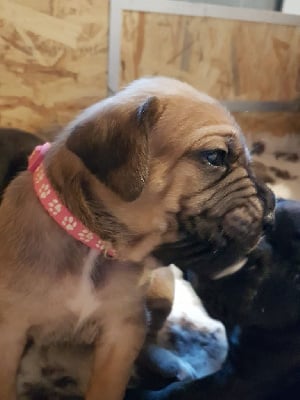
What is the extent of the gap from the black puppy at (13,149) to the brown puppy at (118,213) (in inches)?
17.9

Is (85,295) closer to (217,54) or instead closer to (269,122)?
(217,54)

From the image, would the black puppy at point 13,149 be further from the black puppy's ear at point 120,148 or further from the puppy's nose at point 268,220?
the puppy's nose at point 268,220

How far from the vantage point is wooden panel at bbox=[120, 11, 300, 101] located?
8.42 feet

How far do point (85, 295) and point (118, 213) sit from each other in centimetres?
22

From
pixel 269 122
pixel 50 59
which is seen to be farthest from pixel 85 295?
pixel 269 122

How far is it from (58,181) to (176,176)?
254 millimetres

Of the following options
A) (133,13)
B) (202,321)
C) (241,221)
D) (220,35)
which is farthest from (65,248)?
(220,35)

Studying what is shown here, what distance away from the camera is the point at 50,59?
2.38 m

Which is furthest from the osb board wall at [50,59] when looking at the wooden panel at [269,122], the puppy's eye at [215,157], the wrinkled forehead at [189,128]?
the puppy's eye at [215,157]

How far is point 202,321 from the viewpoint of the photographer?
6.04 feet

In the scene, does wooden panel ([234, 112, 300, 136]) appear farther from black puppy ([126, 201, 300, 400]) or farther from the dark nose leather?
the dark nose leather

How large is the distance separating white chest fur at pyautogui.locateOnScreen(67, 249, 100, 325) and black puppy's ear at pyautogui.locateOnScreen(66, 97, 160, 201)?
0.77 feet

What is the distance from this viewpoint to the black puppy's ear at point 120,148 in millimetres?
1151

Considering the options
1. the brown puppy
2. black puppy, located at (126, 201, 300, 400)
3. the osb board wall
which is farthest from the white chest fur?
the osb board wall
